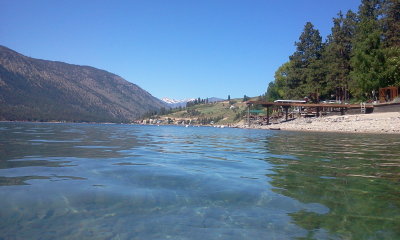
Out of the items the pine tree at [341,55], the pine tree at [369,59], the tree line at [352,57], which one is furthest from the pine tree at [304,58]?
the pine tree at [369,59]

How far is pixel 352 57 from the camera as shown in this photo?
51156mm

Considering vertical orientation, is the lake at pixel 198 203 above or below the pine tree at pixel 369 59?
below

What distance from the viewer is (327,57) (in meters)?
61.0

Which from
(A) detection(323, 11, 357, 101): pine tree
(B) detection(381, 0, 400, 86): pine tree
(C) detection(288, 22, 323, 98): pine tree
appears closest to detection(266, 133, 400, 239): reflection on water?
(B) detection(381, 0, 400, 86): pine tree

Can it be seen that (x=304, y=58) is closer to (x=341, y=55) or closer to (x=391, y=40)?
(x=341, y=55)

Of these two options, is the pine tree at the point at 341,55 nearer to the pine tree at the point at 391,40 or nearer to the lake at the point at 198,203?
the pine tree at the point at 391,40

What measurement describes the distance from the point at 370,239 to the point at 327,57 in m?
64.7

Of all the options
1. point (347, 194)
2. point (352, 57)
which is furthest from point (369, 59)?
point (347, 194)

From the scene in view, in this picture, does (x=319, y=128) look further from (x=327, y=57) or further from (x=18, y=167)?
(x=18, y=167)

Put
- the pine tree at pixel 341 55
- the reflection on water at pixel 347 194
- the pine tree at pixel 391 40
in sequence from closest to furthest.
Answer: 1. the reflection on water at pixel 347 194
2. the pine tree at pixel 391 40
3. the pine tree at pixel 341 55

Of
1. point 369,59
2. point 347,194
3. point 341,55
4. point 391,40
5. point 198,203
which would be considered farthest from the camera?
point 341,55

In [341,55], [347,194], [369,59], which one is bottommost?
[347,194]

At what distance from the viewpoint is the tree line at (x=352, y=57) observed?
4519cm

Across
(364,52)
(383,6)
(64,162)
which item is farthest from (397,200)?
(383,6)
